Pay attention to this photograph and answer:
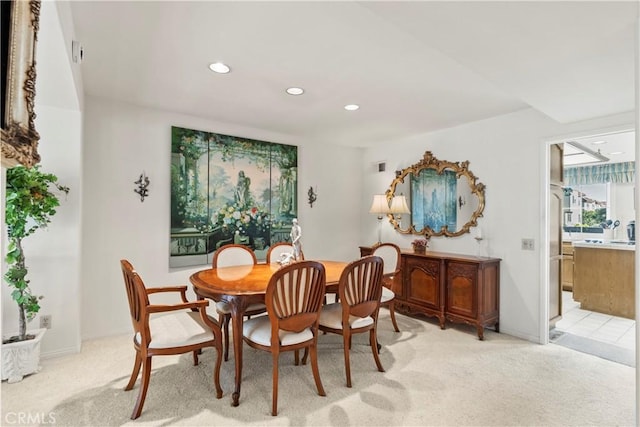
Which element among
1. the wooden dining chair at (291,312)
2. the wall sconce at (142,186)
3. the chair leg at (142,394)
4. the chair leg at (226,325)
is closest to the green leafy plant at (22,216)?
the wall sconce at (142,186)

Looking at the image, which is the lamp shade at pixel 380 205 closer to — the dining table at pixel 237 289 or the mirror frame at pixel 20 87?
the dining table at pixel 237 289

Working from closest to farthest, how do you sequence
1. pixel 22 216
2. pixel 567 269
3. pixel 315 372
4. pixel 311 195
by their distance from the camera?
pixel 315 372
pixel 22 216
pixel 311 195
pixel 567 269

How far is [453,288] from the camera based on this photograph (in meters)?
3.72

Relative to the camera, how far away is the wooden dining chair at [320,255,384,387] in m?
2.54

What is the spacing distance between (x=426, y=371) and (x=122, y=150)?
3.61 meters

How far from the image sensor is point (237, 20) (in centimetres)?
201

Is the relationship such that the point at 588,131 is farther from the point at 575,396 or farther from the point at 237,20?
the point at 237,20

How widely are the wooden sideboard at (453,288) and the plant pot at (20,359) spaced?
3.63 metres

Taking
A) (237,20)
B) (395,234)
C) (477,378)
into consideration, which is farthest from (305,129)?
(477,378)

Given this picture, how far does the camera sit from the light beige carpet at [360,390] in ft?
6.97

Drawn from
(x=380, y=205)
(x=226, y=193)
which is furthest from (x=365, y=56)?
(x=380, y=205)

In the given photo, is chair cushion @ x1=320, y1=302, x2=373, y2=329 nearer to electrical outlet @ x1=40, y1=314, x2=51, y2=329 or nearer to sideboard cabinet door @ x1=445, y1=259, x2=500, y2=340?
sideboard cabinet door @ x1=445, y1=259, x2=500, y2=340

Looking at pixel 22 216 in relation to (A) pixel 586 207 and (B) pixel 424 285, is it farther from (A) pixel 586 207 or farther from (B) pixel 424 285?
(A) pixel 586 207

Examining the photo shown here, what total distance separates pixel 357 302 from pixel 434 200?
2358mm
